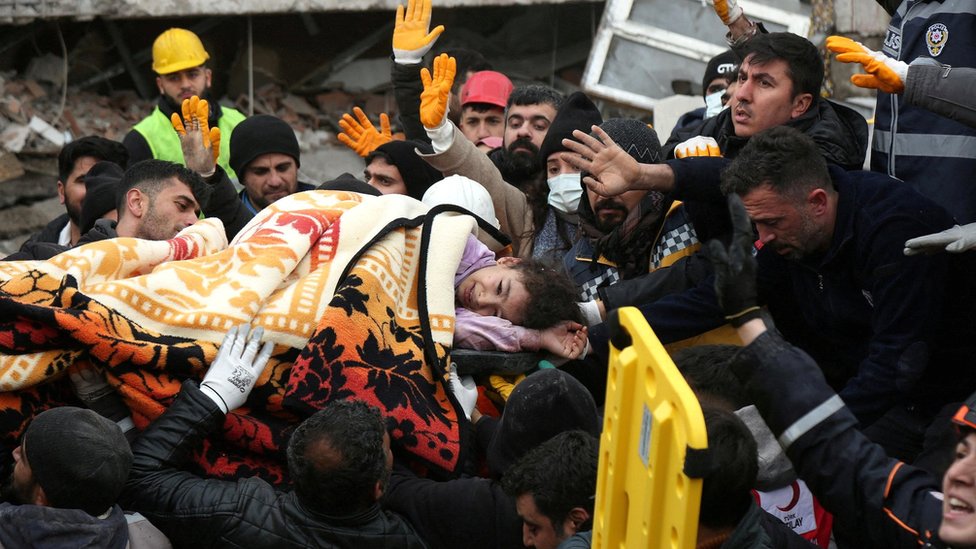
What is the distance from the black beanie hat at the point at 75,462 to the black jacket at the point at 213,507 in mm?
220

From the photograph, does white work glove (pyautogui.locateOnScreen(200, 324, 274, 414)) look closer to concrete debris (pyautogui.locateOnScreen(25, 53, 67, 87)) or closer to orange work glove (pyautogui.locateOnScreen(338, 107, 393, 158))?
orange work glove (pyautogui.locateOnScreen(338, 107, 393, 158))

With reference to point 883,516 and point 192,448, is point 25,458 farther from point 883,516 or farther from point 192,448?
point 883,516

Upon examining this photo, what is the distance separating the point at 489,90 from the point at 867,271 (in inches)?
98.7

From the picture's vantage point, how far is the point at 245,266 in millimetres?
3725

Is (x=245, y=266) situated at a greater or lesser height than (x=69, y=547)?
greater

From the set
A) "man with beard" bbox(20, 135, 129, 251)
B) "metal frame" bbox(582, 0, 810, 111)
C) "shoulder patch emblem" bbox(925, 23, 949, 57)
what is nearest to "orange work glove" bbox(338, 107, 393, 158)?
"man with beard" bbox(20, 135, 129, 251)

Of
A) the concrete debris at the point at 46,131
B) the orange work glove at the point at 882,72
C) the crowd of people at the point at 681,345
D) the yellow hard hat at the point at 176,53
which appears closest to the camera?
the crowd of people at the point at 681,345

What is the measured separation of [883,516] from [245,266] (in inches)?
82.1

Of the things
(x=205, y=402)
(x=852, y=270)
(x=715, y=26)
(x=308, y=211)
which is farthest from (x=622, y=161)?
(x=715, y=26)

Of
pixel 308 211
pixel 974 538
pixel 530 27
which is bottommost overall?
pixel 530 27

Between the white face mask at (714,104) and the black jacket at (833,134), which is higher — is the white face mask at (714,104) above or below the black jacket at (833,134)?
below

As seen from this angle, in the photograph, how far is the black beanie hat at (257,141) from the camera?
5.30 meters

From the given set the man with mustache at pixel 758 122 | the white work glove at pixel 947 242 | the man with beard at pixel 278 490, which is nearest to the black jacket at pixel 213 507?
the man with beard at pixel 278 490

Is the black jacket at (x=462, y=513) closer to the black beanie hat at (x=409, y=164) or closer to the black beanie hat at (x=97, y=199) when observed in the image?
the black beanie hat at (x=409, y=164)
